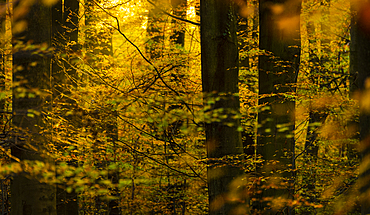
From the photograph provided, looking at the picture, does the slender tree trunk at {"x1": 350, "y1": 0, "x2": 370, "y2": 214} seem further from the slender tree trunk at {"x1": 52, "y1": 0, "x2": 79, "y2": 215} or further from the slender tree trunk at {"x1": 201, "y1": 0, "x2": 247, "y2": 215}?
the slender tree trunk at {"x1": 52, "y1": 0, "x2": 79, "y2": 215}

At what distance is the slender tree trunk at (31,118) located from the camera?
4.64 metres

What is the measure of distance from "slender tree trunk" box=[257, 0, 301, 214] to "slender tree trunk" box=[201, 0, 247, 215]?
4.06ft

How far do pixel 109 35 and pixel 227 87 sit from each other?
24.7 feet

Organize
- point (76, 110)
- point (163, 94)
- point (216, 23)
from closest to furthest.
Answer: point (216, 23) < point (76, 110) < point (163, 94)

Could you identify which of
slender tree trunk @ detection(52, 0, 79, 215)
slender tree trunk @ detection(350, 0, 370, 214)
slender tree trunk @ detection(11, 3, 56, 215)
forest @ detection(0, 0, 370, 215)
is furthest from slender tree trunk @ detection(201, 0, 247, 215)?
slender tree trunk @ detection(52, 0, 79, 215)

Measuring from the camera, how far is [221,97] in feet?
19.1

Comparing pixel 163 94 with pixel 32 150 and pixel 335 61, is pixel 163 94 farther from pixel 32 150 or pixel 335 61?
pixel 335 61

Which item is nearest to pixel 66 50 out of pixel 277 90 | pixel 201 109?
pixel 201 109

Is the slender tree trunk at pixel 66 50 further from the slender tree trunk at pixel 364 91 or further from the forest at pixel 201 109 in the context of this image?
the slender tree trunk at pixel 364 91

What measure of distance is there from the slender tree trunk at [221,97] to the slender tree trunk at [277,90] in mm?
1238

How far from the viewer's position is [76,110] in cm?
959

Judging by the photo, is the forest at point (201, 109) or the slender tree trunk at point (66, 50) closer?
the forest at point (201, 109)

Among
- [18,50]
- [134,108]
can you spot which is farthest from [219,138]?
[134,108]

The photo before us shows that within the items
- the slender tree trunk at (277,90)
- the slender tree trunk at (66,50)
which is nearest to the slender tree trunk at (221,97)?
the slender tree trunk at (277,90)
